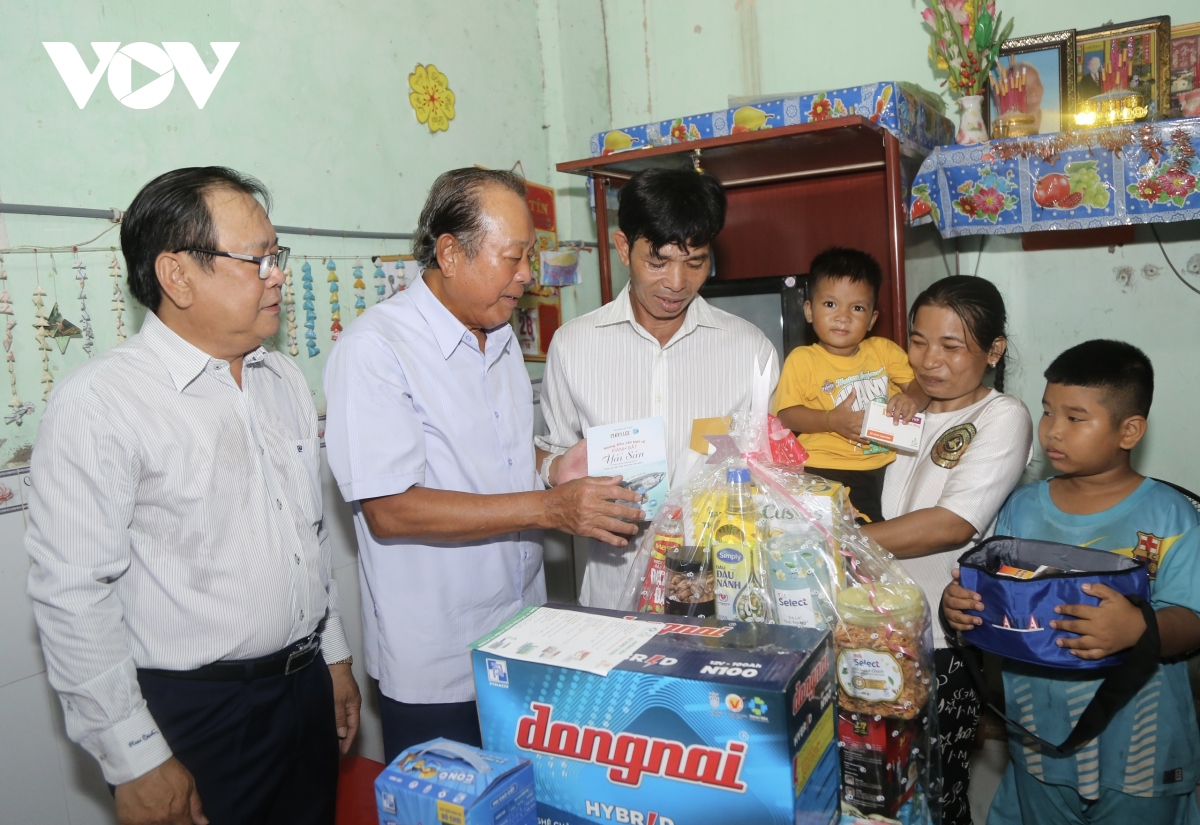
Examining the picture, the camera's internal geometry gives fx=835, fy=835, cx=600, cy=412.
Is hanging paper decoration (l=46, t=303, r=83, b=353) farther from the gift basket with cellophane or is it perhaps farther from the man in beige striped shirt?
the gift basket with cellophane

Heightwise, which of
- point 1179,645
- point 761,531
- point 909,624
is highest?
point 761,531

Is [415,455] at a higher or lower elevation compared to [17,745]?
higher

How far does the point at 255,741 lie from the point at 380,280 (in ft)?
5.63

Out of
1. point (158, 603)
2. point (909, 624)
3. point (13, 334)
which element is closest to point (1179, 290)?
point (909, 624)

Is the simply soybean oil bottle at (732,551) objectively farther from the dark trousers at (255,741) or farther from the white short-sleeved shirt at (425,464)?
the dark trousers at (255,741)

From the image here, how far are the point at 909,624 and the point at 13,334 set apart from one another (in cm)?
204

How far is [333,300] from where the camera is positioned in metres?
2.76

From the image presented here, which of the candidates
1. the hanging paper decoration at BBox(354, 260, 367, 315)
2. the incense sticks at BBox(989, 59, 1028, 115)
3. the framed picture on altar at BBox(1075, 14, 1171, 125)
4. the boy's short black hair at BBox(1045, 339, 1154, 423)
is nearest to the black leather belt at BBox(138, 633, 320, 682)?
the hanging paper decoration at BBox(354, 260, 367, 315)

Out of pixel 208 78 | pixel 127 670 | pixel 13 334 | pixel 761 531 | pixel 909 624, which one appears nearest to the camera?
pixel 909 624

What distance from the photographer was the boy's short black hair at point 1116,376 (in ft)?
6.09

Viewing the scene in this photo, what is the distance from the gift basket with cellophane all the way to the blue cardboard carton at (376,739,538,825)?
390mm

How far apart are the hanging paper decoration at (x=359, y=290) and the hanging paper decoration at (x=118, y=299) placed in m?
0.78

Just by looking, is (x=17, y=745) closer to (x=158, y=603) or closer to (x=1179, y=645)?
(x=158, y=603)

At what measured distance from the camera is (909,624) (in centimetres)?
117
